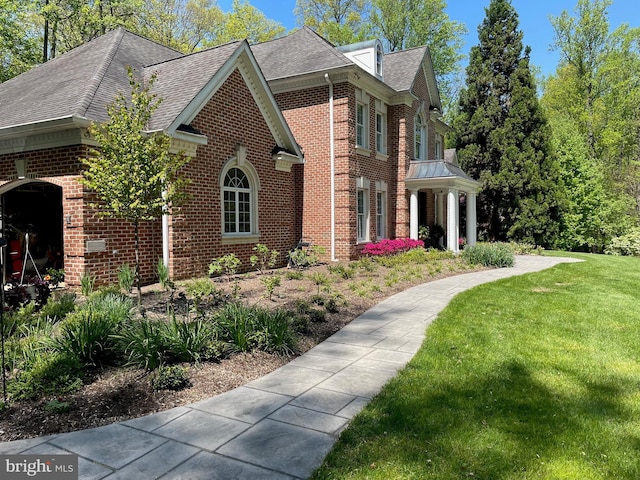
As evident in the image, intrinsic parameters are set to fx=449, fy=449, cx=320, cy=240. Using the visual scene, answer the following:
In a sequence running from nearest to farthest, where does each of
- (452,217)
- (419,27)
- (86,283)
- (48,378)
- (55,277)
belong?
(48,378) < (86,283) < (55,277) < (452,217) < (419,27)

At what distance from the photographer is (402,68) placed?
66.8 feet

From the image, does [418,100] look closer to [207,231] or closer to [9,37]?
[207,231]

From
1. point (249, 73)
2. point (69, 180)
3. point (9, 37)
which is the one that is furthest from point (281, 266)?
point (9, 37)

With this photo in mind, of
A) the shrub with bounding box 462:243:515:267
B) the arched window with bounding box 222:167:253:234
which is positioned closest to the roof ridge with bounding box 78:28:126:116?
the arched window with bounding box 222:167:253:234

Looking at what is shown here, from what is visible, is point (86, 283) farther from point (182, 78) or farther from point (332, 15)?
point (332, 15)

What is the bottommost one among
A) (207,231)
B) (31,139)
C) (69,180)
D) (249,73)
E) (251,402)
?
(251,402)

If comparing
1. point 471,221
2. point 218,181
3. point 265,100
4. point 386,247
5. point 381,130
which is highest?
point 381,130

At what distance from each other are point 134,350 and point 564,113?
130 feet

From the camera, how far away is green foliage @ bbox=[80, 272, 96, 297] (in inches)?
343

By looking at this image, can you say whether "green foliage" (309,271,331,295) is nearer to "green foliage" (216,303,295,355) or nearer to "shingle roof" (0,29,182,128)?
"green foliage" (216,303,295,355)

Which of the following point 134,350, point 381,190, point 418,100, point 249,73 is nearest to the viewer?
point 134,350

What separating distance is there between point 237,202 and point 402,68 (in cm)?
1192

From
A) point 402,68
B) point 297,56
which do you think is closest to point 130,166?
point 297,56

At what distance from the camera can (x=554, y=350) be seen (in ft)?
19.0
